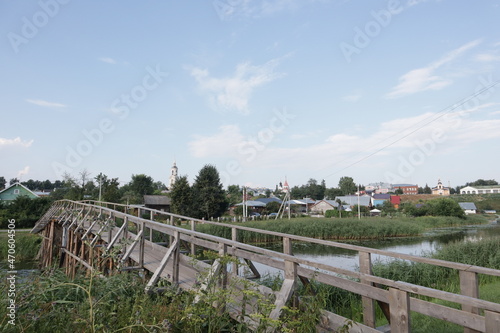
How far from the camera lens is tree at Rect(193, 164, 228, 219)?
41781 mm

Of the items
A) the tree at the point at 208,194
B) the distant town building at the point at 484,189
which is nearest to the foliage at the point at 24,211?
the tree at the point at 208,194

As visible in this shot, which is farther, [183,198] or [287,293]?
[183,198]

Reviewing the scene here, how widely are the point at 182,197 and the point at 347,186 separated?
90.0 meters

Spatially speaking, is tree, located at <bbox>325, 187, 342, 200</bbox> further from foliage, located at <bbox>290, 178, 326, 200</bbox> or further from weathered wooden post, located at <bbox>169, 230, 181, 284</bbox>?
weathered wooden post, located at <bbox>169, 230, 181, 284</bbox>

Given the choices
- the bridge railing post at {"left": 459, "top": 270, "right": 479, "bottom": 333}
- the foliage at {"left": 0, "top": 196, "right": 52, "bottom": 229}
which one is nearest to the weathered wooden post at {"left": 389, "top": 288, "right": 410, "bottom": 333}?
the bridge railing post at {"left": 459, "top": 270, "right": 479, "bottom": 333}

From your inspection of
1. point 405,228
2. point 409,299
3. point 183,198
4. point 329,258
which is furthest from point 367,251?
point 183,198

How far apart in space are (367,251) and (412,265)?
7766mm

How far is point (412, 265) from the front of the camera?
10117 mm

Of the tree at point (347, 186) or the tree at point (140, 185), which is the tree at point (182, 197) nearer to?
the tree at point (140, 185)

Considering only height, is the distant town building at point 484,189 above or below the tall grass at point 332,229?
above

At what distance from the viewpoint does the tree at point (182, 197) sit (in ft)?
132

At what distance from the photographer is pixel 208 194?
139 ft

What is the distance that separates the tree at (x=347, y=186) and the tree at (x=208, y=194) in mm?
81758

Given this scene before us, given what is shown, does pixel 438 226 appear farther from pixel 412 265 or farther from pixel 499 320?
pixel 499 320
